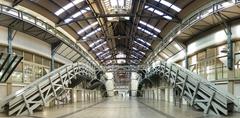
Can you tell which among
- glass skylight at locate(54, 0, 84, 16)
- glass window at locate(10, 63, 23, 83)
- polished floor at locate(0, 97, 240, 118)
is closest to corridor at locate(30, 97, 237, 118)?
polished floor at locate(0, 97, 240, 118)

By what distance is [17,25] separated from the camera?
2483 centimetres

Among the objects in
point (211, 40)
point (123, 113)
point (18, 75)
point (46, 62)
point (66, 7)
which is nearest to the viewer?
point (123, 113)

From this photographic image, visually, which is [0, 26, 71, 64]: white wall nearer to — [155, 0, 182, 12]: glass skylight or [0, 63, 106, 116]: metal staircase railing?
[0, 63, 106, 116]: metal staircase railing

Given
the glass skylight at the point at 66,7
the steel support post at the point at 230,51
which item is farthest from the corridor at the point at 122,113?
the glass skylight at the point at 66,7

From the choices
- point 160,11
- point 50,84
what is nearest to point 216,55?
point 160,11

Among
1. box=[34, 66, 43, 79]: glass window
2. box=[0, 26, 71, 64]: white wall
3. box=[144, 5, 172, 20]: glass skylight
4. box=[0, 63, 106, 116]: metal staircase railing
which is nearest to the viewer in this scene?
box=[0, 63, 106, 116]: metal staircase railing

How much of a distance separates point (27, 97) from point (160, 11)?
17686 millimetres

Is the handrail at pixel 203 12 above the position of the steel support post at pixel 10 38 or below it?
above

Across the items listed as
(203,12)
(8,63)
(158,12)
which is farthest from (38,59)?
(203,12)

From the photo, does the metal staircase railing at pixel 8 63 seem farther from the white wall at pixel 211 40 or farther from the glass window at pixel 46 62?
the white wall at pixel 211 40

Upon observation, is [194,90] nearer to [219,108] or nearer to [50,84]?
[219,108]

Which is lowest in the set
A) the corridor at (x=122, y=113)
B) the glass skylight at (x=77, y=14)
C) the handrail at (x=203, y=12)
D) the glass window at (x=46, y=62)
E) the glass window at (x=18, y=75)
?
the corridor at (x=122, y=113)

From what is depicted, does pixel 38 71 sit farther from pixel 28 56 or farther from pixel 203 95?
pixel 203 95

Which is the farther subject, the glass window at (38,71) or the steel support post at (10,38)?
the glass window at (38,71)
